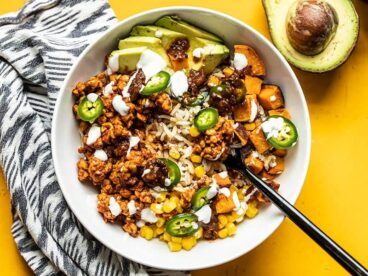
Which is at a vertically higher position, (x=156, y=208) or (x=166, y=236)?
(x=156, y=208)

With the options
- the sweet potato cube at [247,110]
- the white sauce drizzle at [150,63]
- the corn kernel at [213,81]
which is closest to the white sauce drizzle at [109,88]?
the white sauce drizzle at [150,63]

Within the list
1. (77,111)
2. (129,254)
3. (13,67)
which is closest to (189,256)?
(129,254)

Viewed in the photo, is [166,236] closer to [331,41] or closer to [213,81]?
[213,81]

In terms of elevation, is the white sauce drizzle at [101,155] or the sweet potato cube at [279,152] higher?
the white sauce drizzle at [101,155]

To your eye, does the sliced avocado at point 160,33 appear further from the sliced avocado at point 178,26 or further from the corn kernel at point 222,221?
the corn kernel at point 222,221

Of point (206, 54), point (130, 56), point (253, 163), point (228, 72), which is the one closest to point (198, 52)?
point (206, 54)

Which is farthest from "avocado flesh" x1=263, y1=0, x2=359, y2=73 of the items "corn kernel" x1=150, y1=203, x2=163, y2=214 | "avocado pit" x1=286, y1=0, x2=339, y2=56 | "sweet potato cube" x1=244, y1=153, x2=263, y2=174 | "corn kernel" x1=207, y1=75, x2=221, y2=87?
"corn kernel" x1=150, y1=203, x2=163, y2=214
